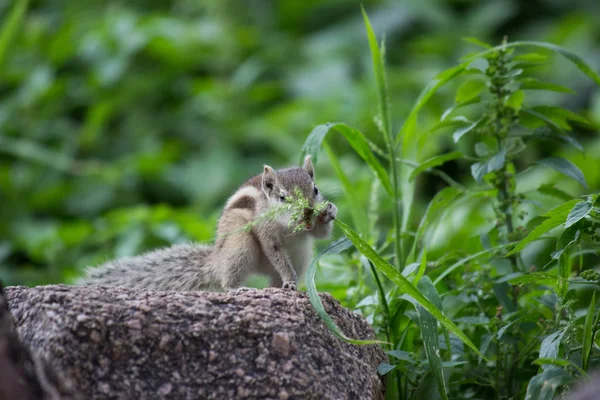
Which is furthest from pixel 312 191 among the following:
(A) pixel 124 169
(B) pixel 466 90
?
(A) pixel 124 169

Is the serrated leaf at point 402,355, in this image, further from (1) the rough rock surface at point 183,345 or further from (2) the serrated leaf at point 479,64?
(2) the serrated leaf at point 479,64

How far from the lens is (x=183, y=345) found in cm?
202

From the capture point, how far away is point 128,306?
80.4 inches

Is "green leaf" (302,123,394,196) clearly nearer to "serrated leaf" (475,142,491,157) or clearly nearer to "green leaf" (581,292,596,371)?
"serrated leaf" (475,142,491,157)

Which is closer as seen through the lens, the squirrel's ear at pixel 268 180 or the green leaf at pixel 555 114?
the green leaf at pixel 555 114

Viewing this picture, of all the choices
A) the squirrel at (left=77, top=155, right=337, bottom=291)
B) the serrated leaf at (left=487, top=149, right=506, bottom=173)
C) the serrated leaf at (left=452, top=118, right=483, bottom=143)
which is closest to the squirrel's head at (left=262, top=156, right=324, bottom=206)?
the squirrel at (left=77, top=155, right=337, bottom=291)

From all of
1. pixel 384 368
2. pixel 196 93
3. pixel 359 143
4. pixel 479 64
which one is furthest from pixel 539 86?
pixel 196 93

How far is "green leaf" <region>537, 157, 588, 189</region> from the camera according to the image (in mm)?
2447

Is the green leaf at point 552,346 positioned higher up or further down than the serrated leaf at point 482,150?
further down

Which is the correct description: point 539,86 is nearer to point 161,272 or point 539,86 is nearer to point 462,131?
point 462,131

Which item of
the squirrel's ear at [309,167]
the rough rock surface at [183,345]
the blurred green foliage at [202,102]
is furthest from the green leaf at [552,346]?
the blurred green foliage at [202,102]

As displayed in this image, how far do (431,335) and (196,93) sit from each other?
4.60m

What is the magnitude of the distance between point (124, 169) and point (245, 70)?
141cm

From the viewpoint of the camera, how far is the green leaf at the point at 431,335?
218 centimetres
